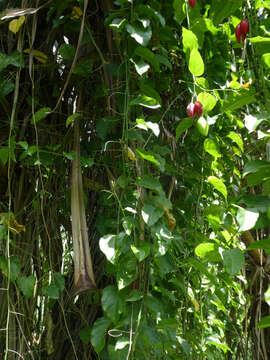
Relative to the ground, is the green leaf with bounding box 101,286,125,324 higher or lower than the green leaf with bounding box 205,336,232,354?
higher

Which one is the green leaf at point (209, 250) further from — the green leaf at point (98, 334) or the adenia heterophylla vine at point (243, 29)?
the adenia heterophylla vine at point (243, 29)

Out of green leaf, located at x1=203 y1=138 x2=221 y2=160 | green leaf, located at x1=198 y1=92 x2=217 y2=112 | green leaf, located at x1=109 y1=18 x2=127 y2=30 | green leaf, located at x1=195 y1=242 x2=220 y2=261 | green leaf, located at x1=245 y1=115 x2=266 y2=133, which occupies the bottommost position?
green leaf, located at x1=195 y1=242 x2=220 y2=261

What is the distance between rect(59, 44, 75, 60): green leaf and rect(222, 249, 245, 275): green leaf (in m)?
0.60

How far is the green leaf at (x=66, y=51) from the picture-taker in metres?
1.10

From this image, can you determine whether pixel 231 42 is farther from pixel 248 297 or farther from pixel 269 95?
pixel 248 297

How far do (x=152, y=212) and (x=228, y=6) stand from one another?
43cm

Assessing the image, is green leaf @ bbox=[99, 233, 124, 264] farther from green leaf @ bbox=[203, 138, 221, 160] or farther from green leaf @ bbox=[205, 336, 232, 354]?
green leaf @ bbox=[205, 336, 232, 354]

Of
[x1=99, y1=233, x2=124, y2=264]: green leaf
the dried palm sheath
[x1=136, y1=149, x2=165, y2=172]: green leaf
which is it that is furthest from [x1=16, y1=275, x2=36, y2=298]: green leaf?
[x1=136, y1=149, x2=165, y2=172]: green leaf

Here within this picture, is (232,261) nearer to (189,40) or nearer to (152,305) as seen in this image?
(152,305)

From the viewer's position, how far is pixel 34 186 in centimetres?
120

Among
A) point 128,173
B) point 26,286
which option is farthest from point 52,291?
point 128,173

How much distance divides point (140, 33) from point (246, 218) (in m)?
0.42

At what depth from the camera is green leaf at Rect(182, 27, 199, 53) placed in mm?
818

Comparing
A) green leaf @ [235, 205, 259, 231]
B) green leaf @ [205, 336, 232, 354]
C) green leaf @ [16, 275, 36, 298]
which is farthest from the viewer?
green leaf @ [205, 336, 232, 354]
